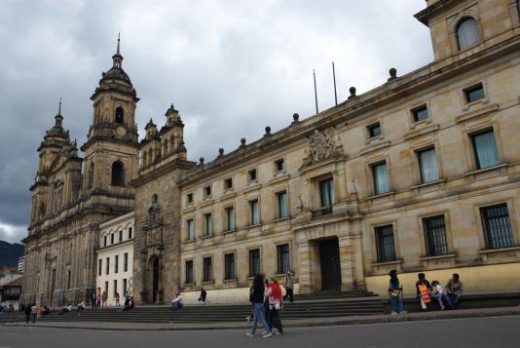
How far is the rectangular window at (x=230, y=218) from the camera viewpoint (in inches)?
1358

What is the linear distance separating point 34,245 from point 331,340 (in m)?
80.4

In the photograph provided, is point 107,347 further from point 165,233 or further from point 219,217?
point 165,233

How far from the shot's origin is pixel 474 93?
22.1m

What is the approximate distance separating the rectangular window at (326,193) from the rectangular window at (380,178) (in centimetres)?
295

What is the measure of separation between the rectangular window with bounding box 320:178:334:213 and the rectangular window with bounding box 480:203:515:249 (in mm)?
8902

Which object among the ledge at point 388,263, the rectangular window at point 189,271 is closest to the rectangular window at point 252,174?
the rectangular window at point 189,271

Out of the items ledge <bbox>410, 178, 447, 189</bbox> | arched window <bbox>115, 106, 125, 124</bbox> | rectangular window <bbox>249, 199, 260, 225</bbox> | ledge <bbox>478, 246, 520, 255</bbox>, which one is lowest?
ledge <bbox>478, 246, 520, 255</bbox>

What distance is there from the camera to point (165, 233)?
1597 inches

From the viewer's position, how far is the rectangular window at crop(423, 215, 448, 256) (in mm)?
22266

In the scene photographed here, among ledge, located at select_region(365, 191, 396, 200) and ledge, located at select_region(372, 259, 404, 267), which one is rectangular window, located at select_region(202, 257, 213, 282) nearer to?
ledge, located at select_region(372, 259, 404, 267)

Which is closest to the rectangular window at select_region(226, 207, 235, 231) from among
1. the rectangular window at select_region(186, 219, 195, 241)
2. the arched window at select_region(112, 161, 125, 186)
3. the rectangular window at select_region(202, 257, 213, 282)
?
the rectangular window at select_region(202, 257, 213, 282)

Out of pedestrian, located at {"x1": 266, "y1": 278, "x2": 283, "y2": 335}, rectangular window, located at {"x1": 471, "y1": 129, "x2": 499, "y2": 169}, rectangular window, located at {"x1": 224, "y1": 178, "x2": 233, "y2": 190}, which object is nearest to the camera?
pedestrian, located at {"x1": 266, "y1": 278, "x2": 283, "y2": 335}

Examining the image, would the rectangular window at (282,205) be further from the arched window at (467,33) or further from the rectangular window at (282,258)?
the arched window at (467,33)

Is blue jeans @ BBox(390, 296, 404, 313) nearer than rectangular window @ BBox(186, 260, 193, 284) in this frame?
Yes
